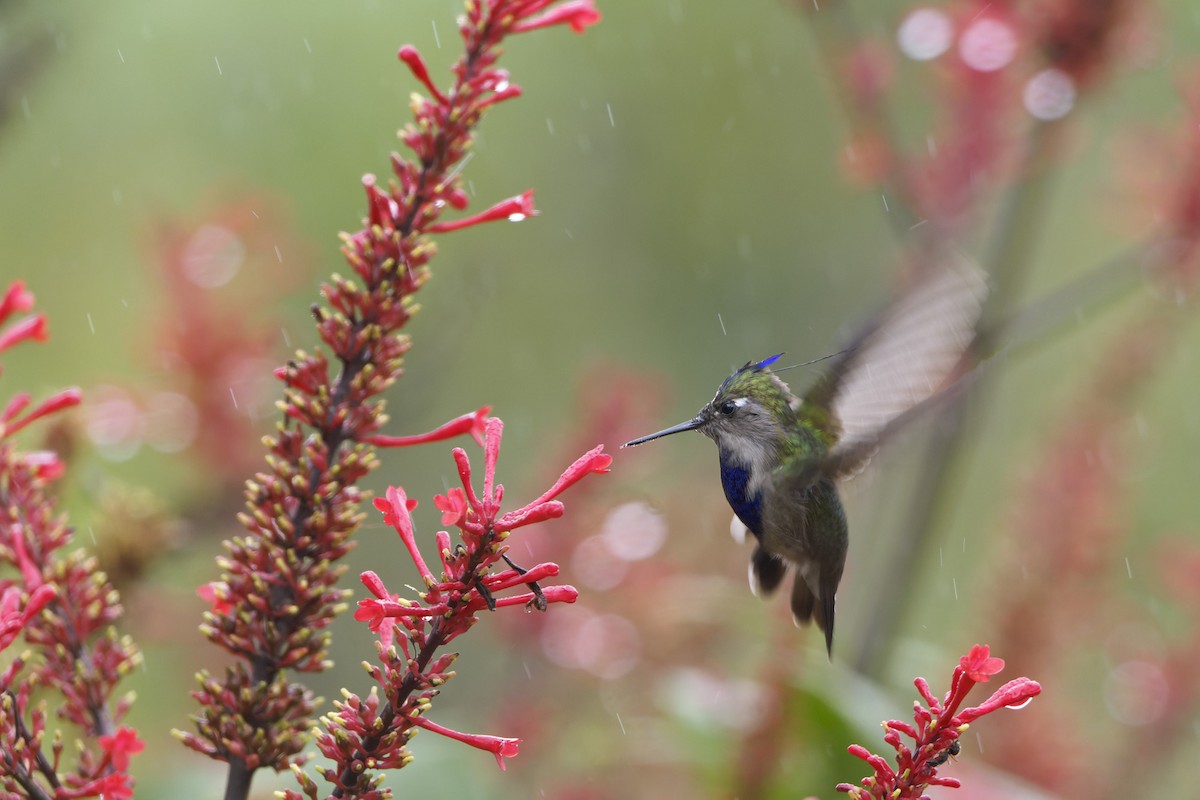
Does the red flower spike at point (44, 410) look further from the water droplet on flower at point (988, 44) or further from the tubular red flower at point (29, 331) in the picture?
the water droplet on flower at point (988, 44)

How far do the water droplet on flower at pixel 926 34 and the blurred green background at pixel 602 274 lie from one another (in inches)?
18.6

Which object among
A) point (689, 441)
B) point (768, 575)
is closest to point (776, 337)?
point (689, 441)

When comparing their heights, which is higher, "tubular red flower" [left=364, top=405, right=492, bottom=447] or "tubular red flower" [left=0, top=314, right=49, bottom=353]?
"tubular red flower" [left=0, top=314, right=49, bottom=353]

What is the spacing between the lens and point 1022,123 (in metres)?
3.95

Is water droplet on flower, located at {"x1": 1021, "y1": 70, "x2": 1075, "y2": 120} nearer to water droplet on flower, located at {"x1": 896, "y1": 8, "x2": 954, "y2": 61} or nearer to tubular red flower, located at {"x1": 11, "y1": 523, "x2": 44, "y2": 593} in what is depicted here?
water droplet on flower, located at {"x1": 896, "y1": 8, "x2": 954, "y2": 61}

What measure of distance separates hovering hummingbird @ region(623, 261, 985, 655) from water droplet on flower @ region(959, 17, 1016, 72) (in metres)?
1.51

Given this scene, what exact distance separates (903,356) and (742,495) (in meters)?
0.42

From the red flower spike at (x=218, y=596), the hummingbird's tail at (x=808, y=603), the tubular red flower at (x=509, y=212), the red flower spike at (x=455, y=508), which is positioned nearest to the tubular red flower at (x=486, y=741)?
the red flower spike at (x=455, y=508)

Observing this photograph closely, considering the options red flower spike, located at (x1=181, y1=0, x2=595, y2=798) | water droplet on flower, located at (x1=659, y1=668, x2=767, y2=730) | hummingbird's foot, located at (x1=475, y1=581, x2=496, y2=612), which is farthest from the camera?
water droplet on flower, located at (x1=659, y1=668, x2=767, y2=730)

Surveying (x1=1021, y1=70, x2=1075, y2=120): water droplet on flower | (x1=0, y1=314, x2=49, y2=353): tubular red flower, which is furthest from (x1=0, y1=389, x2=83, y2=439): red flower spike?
(x1=1021, y1=70, x2=1075, y2=120): water droplet on flower

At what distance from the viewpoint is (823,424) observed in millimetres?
2770

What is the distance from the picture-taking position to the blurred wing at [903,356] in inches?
88.0

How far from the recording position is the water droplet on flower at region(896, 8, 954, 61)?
152 inches

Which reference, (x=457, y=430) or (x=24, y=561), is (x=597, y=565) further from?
(x=24, y=561)
